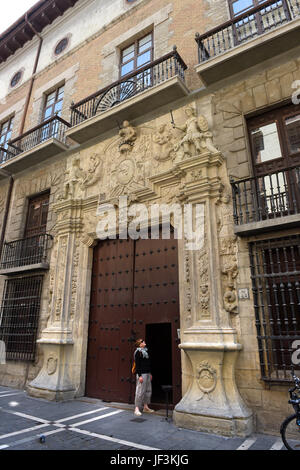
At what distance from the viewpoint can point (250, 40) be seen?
5.78 meters

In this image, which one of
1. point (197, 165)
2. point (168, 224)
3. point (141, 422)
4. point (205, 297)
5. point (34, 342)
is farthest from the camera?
point (34, 342)

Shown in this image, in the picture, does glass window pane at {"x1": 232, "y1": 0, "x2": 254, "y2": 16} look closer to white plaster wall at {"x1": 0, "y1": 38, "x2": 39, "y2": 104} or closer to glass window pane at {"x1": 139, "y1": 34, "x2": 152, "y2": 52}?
glass window pane at {"x1": 139, "y1": 34, "x2": 152, "y2": 52}

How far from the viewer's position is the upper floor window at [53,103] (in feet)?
35.3

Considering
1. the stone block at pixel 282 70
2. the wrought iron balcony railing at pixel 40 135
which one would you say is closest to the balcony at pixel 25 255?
the wrought iron balcony railing at pixel 40 135

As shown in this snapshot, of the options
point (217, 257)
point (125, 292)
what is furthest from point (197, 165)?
point (125, 292)

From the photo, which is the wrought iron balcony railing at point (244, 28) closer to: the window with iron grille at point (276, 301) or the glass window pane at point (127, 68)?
the glass window pane at point (127, 68)

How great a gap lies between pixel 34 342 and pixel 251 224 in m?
6.20

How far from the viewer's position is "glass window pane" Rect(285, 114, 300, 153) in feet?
18.3

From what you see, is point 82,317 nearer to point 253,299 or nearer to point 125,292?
point 125,292

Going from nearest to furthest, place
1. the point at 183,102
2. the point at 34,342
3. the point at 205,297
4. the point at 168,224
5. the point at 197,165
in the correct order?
the point at 205,297, the point at 197,165, the point at 168,224, the point at 183,102, the point at 34,342

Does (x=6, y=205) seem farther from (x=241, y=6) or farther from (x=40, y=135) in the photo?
(x=241, y=6)

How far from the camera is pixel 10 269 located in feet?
28.9

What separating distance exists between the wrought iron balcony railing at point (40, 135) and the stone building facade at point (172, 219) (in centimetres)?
7

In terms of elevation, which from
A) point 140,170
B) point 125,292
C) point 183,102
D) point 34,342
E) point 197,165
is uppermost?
point 183,102
